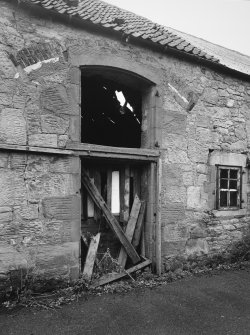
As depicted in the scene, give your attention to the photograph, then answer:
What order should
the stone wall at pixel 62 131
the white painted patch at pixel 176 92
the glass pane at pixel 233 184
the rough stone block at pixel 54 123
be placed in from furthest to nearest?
the glass pane at pixel 233 184 → the white painted patch at pixel 176 92 → the rough stone block at pixel 54 123 → the stone wall at pixel 62 131

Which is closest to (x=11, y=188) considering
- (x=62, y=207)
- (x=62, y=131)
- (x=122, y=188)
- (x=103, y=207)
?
(x=62, y=207)

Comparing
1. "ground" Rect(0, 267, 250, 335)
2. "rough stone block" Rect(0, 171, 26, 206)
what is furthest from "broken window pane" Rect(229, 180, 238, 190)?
"rough stone block" Rect(0, 171, 26, 206)

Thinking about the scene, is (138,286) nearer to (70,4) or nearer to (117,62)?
(117,62)

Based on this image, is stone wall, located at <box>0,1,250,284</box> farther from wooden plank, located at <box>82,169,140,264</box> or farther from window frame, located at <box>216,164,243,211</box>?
wooden plank, located at <box>82,169,140,264</box>

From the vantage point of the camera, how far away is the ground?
3199 millimetres

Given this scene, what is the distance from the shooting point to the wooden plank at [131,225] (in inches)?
193

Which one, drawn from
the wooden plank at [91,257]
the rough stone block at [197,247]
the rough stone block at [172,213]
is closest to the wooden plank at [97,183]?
the wooden plank at [91,257]

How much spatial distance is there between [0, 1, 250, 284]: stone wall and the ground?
0.69 metres

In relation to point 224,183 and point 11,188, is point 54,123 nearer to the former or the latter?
point 11,188

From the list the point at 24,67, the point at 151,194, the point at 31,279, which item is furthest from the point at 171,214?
the point at 24,67

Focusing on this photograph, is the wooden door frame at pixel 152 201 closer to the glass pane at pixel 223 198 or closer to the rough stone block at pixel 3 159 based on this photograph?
the rough stone block at pixel 3 159

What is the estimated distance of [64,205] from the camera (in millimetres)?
4137

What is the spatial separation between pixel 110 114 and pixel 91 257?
3887 millimetres

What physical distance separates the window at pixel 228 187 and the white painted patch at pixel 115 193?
2149 mm
